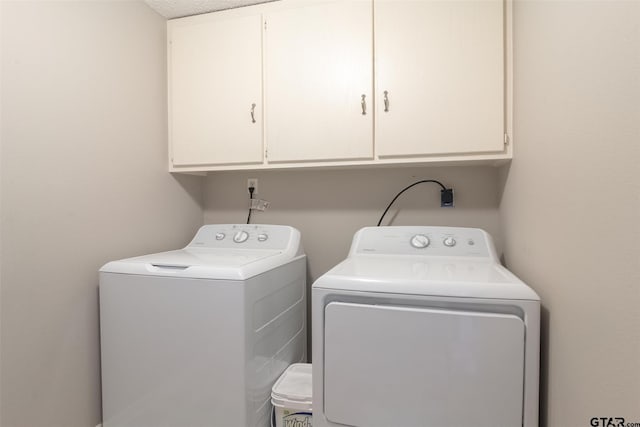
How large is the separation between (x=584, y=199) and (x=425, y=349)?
1.88ft

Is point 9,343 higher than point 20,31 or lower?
lower

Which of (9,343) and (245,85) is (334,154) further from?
(9,343)

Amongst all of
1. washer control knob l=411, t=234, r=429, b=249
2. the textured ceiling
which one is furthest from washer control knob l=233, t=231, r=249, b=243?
the textured ceiling

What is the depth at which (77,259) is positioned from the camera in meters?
1.28

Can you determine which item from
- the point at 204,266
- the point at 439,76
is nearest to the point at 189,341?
the point at 204,266

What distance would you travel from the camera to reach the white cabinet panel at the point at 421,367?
2.96ft

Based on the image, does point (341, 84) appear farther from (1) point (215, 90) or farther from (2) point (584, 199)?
(2) point (584, 199)

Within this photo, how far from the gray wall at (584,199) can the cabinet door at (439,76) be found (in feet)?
0.51

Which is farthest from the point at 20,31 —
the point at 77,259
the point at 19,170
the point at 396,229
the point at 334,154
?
the point at 396,229

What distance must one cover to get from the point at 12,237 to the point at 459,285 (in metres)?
1.45

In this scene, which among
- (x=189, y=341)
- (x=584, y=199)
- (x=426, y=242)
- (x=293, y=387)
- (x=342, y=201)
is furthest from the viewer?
(x=342, y=201)

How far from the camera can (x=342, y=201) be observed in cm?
186

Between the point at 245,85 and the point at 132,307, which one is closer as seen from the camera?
the point at 132,307

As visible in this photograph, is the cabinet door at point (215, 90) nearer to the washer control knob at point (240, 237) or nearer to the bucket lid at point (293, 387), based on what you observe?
the washer control knob at point (240, 237)
